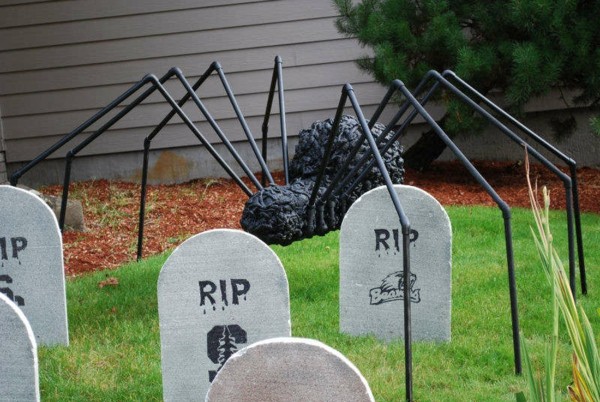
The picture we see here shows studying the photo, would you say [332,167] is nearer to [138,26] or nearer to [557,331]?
[557,331]

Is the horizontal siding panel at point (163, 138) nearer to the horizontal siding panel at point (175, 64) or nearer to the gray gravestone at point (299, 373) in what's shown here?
the horizontal siding panel at point (175, 64)

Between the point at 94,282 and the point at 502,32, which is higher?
the point at 502,32

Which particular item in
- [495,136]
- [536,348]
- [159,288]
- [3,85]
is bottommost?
[536,348]

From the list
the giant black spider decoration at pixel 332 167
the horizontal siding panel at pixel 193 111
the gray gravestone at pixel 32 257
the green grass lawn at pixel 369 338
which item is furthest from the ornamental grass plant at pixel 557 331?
the horizontal siding panel at pixel 193 111

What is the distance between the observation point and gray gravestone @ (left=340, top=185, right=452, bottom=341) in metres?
4.33

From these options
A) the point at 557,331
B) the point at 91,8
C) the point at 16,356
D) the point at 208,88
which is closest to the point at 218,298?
the point at 16,356

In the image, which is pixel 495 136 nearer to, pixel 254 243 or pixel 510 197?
pixel 510 197

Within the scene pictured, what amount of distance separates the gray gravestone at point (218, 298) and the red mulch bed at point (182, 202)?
10.2ft

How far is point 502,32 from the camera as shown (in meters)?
8.09

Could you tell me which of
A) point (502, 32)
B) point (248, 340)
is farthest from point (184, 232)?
point (248, 340)

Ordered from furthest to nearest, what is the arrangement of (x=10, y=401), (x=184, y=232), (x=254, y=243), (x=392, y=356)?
(x=184, y=232)
(x=392, y=356)
(x=254, y=243)
(x=10, y=401)

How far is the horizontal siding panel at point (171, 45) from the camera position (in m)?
9.14

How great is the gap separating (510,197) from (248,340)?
5005mm

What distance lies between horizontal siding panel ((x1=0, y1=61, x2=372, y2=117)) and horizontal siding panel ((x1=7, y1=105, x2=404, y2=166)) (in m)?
0.30
